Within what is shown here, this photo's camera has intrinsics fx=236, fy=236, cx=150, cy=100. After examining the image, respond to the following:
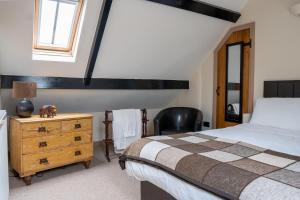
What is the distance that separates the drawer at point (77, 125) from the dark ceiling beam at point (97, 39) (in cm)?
61

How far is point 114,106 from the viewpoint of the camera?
4.30m

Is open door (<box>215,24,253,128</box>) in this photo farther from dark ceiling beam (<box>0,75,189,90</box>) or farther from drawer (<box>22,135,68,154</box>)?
drawer (<box>22,135,68,154</box>)

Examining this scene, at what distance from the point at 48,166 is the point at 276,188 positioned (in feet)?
8.16

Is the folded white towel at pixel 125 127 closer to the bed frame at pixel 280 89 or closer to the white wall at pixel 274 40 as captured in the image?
the bed frame at pixel 280 89

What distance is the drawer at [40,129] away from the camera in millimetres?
2600

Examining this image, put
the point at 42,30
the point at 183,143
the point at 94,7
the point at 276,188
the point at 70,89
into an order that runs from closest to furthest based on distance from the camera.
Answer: the point at 276,188
the point at 183,143
the point at 94,7
the point at 42,30
the point at 70,89

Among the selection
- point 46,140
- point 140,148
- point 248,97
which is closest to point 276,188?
point 140,148

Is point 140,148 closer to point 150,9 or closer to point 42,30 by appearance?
point 150,9

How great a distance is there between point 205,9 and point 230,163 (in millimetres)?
2560

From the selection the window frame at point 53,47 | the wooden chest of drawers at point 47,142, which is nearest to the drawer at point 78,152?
the wooden chest of drawers at point 47,142

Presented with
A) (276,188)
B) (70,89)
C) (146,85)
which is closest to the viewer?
(276,188)

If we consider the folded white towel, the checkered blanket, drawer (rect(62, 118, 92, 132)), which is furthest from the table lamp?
the checkered blanket

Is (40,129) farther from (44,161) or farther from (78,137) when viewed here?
(78,137)

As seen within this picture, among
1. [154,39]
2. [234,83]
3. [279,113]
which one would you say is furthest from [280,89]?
[154,39]
